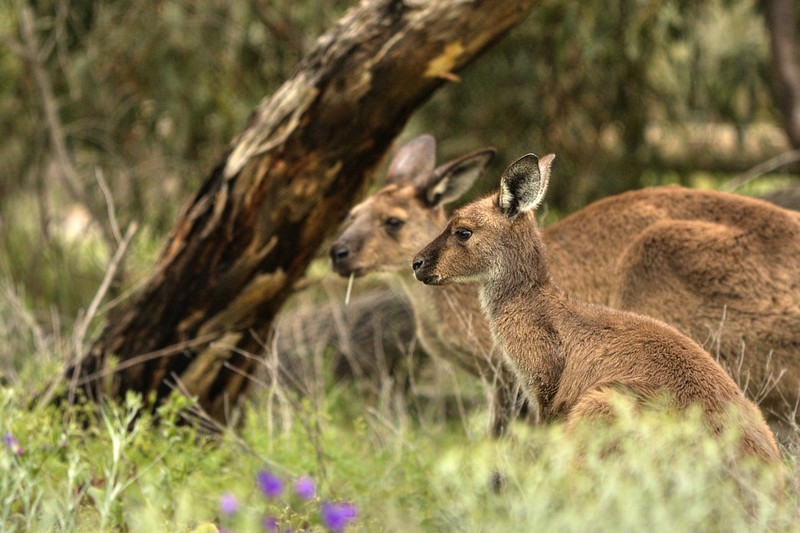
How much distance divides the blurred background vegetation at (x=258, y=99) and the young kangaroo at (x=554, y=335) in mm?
4272

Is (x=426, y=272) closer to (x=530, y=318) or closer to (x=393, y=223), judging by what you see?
(x=530, y=318)

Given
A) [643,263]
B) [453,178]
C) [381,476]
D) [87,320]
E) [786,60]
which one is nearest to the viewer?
[643,263]

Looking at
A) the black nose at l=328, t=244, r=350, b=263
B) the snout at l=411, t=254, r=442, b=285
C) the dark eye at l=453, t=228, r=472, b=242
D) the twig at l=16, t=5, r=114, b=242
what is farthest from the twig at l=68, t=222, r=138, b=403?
the dark eye at l=453, t=228, r=472, b=242

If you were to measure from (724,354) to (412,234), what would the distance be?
178cm

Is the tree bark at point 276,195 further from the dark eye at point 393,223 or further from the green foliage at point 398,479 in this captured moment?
the green foliage at point 398,479

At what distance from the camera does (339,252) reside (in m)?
5.74

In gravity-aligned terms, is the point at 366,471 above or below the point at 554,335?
below

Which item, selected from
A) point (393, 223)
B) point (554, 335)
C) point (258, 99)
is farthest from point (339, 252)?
point (258, 99)

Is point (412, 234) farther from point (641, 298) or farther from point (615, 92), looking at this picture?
point (615, 92)

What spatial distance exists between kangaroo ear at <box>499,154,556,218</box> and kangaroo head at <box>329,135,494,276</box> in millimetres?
1469

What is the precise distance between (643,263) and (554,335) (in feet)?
3.30

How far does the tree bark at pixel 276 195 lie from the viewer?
18.0ft

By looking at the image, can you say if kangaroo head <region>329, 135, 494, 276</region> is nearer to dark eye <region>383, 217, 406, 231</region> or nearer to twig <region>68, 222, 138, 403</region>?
dark eye <region>383, 217, 406, 231</region>

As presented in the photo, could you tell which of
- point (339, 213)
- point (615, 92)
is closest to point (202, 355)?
point (339, 213)
